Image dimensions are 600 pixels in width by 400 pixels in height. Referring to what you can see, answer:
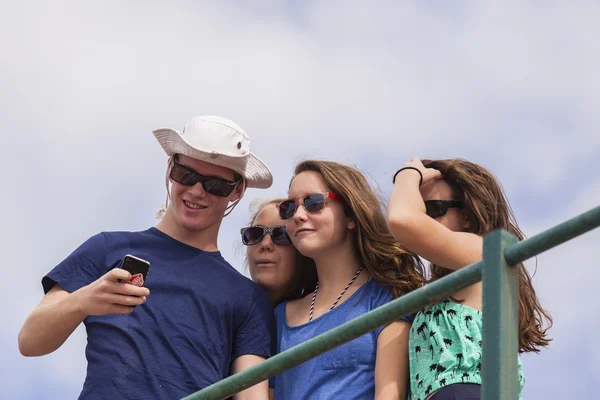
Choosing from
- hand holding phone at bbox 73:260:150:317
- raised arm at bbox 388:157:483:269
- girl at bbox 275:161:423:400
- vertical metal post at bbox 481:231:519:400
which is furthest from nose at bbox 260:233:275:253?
vertical metal post at bbox 481:231:519:400

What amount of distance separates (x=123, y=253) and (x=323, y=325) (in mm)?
1023

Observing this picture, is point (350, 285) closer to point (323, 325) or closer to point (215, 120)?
point (323, 325)

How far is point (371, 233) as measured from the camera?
4.76m

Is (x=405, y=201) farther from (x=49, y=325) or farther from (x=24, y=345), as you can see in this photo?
(x=24, y=345)

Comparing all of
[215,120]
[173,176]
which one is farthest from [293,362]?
[215,120]

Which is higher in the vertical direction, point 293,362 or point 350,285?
point 350,285

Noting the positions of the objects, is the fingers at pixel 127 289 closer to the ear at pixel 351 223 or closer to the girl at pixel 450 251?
the girl at pixel 450 251

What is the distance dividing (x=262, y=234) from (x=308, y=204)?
45 cm

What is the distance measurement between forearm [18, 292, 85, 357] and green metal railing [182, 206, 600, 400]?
1.96 meters

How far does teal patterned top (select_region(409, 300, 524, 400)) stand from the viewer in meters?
3.83

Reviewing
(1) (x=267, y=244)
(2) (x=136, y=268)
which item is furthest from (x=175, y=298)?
(1) (x=267, y=244)

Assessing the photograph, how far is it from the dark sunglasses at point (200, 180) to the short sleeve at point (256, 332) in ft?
1.76

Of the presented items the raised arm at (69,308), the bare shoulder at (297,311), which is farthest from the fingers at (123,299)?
the bare shoulder at (297,311)

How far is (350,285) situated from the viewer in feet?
15.2
